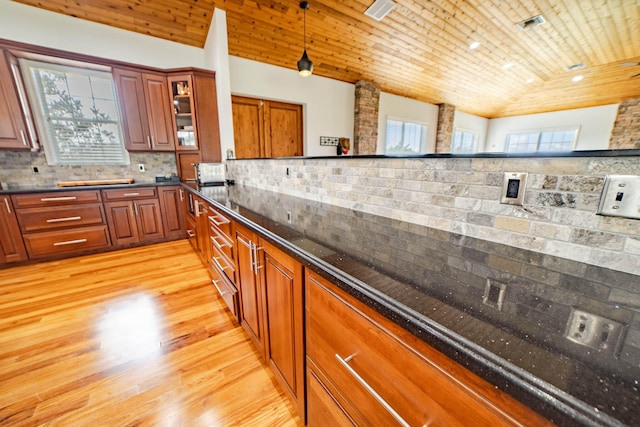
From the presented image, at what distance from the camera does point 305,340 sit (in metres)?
0.87

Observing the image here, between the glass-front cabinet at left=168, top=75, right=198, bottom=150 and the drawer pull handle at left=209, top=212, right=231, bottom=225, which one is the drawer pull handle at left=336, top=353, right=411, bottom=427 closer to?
the drawer pull handle at left=209, top=212, right=231, bottom=225

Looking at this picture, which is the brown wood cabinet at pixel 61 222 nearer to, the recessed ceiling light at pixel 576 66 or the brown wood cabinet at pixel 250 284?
the brown wood cabinet at pixel 250 284

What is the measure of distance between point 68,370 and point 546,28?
22.6 ft

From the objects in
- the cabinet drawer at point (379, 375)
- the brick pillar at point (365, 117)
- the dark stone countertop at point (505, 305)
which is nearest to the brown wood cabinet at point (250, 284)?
the dark stone countertop at point (505, 305)

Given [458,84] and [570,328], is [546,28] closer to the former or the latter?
[458,84]

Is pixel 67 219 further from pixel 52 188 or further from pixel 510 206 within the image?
pixel 510 206

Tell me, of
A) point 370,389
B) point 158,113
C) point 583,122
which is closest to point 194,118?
point 158,113

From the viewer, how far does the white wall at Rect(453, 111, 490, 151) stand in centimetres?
772

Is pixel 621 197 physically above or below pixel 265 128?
below

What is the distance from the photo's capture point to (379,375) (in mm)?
559

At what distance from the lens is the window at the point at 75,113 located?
279cm

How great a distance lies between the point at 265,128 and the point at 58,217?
305cm

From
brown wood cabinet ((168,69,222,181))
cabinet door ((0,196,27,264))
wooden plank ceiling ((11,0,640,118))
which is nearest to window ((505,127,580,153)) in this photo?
wooden plank ceiling ((11,0,640,118))

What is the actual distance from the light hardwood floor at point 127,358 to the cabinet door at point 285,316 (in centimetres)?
25
